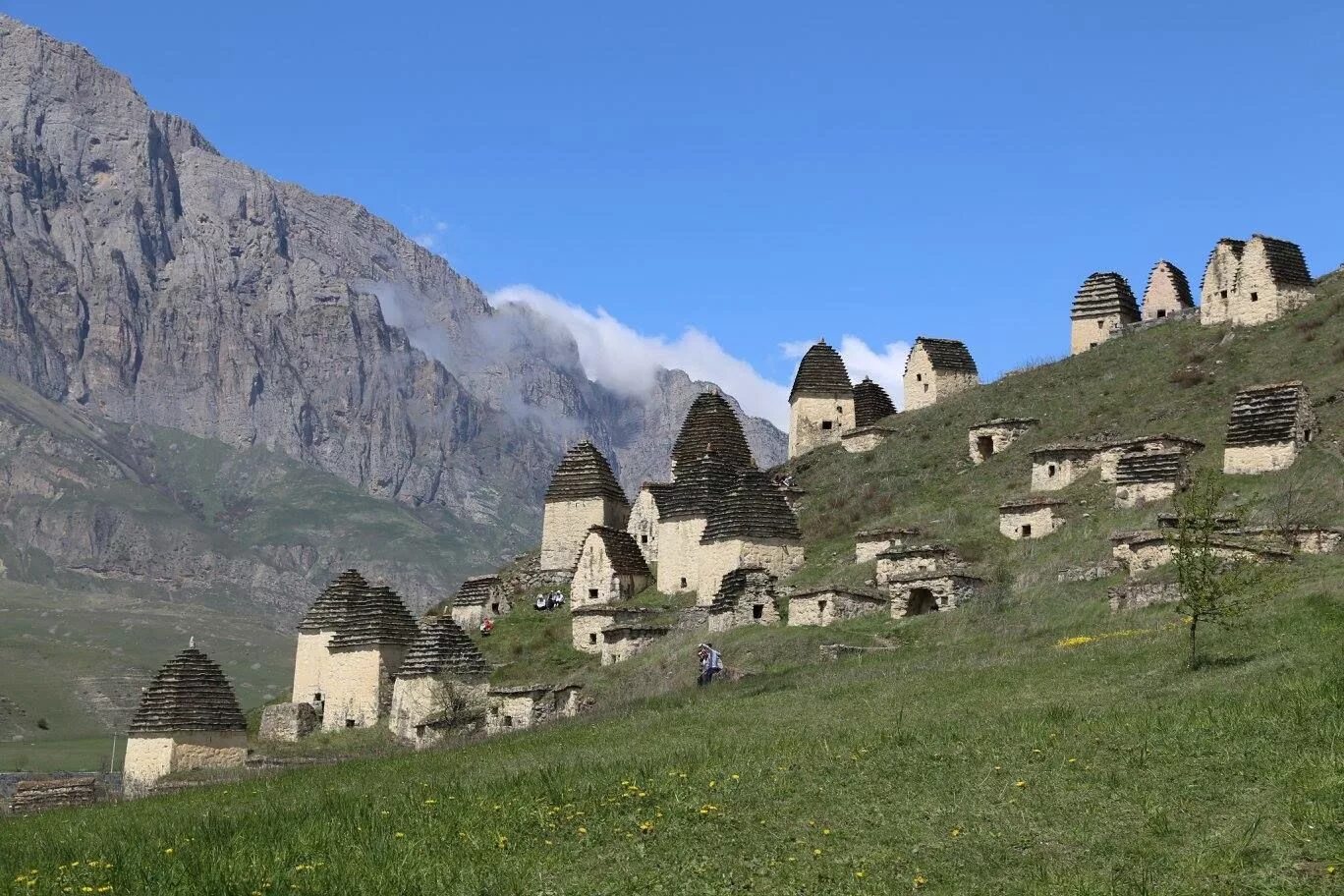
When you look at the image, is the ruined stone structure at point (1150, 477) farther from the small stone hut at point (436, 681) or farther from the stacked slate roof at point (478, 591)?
the stacked slate roof at point (478, 591)

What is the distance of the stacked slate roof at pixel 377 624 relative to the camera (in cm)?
4812

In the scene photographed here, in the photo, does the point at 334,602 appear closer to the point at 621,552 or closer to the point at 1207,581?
the point at 621,552

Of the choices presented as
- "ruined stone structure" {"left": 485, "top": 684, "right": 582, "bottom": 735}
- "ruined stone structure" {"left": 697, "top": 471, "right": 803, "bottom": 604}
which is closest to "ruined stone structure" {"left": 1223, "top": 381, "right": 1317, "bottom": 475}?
"ruined stone structure" {"left": 697, "top": 471, "right": 803, "bottom": 604}

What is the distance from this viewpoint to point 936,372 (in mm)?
73688

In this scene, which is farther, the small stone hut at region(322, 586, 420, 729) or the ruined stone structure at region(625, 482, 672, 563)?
the ruined stone structure at region(625, 482, 672, 563)

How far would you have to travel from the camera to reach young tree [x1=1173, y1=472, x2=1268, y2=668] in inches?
1081

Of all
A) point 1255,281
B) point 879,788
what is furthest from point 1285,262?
point 879,788

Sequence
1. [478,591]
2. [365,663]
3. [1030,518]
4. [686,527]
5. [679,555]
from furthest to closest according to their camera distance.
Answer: [478,591]
[679,555]
[686,527]
[365,663]
[1030,518]

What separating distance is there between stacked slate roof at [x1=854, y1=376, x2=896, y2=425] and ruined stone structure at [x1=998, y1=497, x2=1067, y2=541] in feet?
93.0

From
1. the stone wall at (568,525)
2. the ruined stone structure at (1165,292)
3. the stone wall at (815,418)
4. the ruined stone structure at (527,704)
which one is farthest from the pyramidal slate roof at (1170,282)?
the ruined stone structure at (527,704)

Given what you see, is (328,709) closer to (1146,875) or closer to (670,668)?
(670,668)

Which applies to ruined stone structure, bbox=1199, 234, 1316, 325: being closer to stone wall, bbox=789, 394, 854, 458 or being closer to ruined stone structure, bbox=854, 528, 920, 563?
stone wall, bbox=789, 394, 854, 458

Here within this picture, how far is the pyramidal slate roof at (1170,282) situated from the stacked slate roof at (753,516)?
32.9 m

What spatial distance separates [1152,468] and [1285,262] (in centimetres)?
2433
